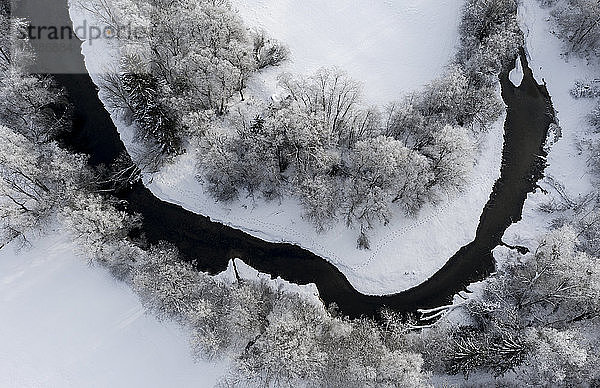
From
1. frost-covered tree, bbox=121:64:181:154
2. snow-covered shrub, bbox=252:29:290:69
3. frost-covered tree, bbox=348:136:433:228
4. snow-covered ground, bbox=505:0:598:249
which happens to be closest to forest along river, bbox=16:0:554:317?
snow-covered ground, bbox=505:0:598:249

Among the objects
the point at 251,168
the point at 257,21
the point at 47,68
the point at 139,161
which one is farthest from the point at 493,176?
the point at 47,68

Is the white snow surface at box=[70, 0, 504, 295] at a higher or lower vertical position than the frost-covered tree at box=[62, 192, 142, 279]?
higher

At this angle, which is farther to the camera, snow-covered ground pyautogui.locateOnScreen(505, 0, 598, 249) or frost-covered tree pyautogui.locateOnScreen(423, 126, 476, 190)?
snow-covered ground pyautogui.locateOnScreen(505, 0, 598, 249)

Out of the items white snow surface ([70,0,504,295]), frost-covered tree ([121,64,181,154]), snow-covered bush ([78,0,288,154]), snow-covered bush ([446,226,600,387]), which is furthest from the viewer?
snow-covered bush ([78,0,288,154])

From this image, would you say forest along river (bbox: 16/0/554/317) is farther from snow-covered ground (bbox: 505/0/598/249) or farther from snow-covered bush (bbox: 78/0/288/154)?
snow-covered bush (bbox: 78/0/288/154)

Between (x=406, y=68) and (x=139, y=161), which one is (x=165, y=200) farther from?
(x=406, y=68)

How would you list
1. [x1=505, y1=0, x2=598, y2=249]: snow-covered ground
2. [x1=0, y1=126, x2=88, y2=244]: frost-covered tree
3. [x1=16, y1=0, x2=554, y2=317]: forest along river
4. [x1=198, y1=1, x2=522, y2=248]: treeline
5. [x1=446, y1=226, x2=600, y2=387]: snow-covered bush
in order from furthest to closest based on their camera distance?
[x1=505, y1=0, x2=598, y2=249]: snow-covered ground, [x1=16, y1=0, x2=554, y2=317]: forest along river, [x1=198, y1=1, x2=522, y2=248]: treeline, [x1=0, y1=126, x2=88, y2=244]: frost-covered tree, [x1=446, y1=226, x2=600, y2=387]: snow-covered bush
